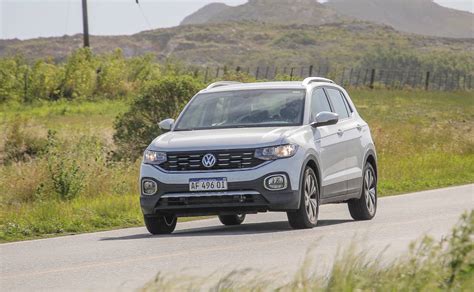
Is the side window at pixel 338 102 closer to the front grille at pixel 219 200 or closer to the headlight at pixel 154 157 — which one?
the front grille at pixel 219 200

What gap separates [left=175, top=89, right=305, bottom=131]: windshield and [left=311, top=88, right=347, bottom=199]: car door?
0.30 m

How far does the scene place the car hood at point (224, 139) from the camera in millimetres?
15445

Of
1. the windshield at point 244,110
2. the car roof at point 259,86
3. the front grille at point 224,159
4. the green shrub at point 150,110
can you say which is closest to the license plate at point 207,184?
the front grille at point 224,159

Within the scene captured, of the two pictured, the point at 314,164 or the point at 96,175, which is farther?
the point at 96,175

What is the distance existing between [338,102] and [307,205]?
8.59ft

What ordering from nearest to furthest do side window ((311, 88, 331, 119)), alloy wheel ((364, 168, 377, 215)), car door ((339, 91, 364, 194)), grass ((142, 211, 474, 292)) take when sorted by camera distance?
1. grass ((142, 211, 474, 292))
2. side window ((311, 88, 331, 119))
3. car door ((339, 91, 364, 194))
4. alloy wheel ((364, 168, 377, 215))

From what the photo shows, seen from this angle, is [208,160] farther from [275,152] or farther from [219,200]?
[275,152]

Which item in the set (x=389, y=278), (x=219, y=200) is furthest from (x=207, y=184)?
(x=389, y=278)

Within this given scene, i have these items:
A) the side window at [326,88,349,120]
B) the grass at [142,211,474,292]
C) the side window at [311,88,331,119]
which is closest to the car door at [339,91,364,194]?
the side window at [326,88,349,120]

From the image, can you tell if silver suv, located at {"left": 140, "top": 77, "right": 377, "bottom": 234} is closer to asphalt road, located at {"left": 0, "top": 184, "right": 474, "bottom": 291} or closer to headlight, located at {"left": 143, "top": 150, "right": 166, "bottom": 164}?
headlight, located at {"left": 143, "top": 150, "right": 166, "bottom": 164}

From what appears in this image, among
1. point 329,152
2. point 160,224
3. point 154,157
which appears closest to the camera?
point 154,157

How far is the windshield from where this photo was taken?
16438 mm

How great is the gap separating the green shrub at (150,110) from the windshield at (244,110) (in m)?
15.4

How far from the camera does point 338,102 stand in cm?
1811
